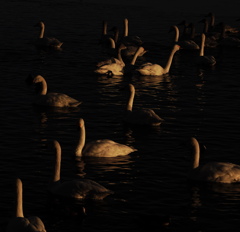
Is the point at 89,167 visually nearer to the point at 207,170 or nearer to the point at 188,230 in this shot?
the point at 207,170

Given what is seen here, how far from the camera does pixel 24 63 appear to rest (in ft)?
126

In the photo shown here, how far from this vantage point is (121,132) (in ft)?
84.7

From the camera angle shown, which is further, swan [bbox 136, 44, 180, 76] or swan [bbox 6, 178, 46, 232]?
swan [bbox 136, 44, 180, 76]

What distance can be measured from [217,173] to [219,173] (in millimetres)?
54

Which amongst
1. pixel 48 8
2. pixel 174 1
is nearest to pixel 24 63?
pixel 48 8

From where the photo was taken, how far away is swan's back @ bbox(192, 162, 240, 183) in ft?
66.6

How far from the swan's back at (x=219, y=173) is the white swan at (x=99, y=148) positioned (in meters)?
2.85

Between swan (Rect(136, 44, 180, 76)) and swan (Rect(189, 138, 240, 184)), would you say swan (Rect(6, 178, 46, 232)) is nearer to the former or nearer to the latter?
swan (Rect(189, 138, 240, 184))

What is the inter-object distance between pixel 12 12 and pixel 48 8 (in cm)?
410

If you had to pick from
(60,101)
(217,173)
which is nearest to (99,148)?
(217,173)

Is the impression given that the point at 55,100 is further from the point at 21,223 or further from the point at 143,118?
the point at 21,223

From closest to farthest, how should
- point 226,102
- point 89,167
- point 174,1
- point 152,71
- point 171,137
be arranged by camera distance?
1. point 89,167
2. point 171,137
3. point 226,102
4. point 152,71
5. point 174,1

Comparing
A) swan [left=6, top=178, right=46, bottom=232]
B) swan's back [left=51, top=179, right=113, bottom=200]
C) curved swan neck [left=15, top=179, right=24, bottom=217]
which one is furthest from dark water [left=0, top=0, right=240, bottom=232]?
swan [left=6, top=178, right=46, bottom=232]

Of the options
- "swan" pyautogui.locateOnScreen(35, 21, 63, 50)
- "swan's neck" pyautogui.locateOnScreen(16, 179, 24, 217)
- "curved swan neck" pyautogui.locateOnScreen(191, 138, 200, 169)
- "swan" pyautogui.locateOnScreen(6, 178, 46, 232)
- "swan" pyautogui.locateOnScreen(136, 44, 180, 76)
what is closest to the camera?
"swan" pyautogui.locateOnScreen(6, 178, 46, 232)
